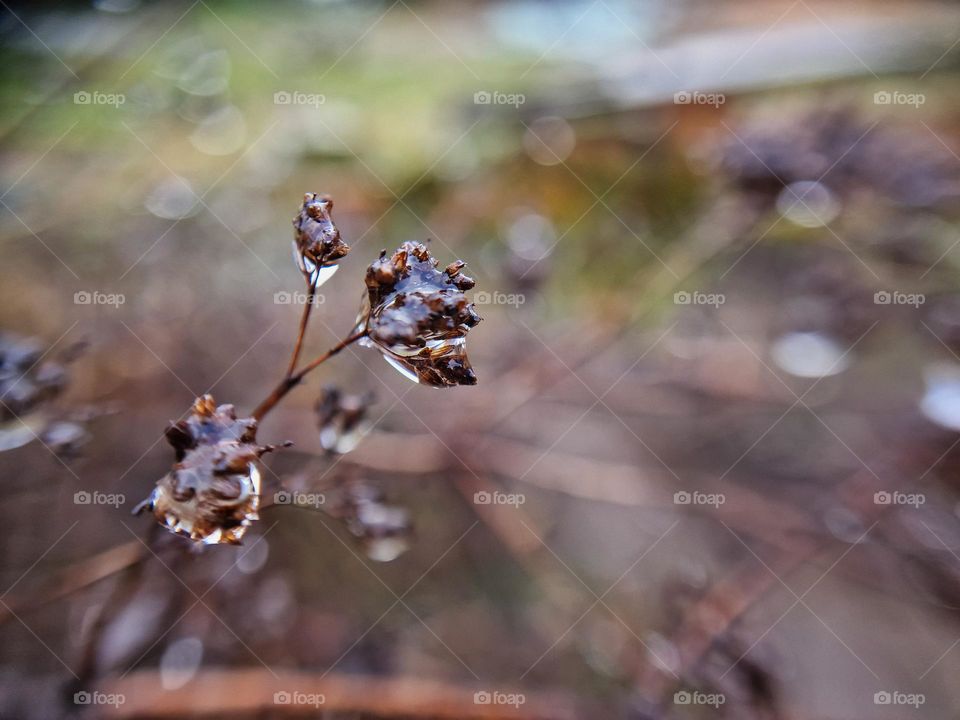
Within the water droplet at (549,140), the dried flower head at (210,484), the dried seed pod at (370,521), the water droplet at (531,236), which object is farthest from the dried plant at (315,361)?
the water droplet at (549,140)

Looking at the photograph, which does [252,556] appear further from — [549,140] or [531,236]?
[549,140]

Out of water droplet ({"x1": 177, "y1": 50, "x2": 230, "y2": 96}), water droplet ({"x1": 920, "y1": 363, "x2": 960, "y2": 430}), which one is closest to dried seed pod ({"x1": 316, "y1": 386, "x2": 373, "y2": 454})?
water droplet ({"x1": 920, "y1": 363, "x2": 960, "y2": 430})

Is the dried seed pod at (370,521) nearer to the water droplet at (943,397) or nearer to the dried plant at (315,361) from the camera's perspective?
the dried plant at (315,361)

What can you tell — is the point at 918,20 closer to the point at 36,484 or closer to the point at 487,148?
the point at 487,148

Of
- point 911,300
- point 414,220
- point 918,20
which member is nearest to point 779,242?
point 911,300

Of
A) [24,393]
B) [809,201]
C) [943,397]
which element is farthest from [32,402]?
[943,397]

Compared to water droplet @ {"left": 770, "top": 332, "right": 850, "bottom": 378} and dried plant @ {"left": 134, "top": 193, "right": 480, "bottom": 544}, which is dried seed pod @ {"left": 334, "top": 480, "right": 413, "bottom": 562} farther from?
water droplet @ {"left": 770, "top": 332, "right": 850, "bottom": 378}
